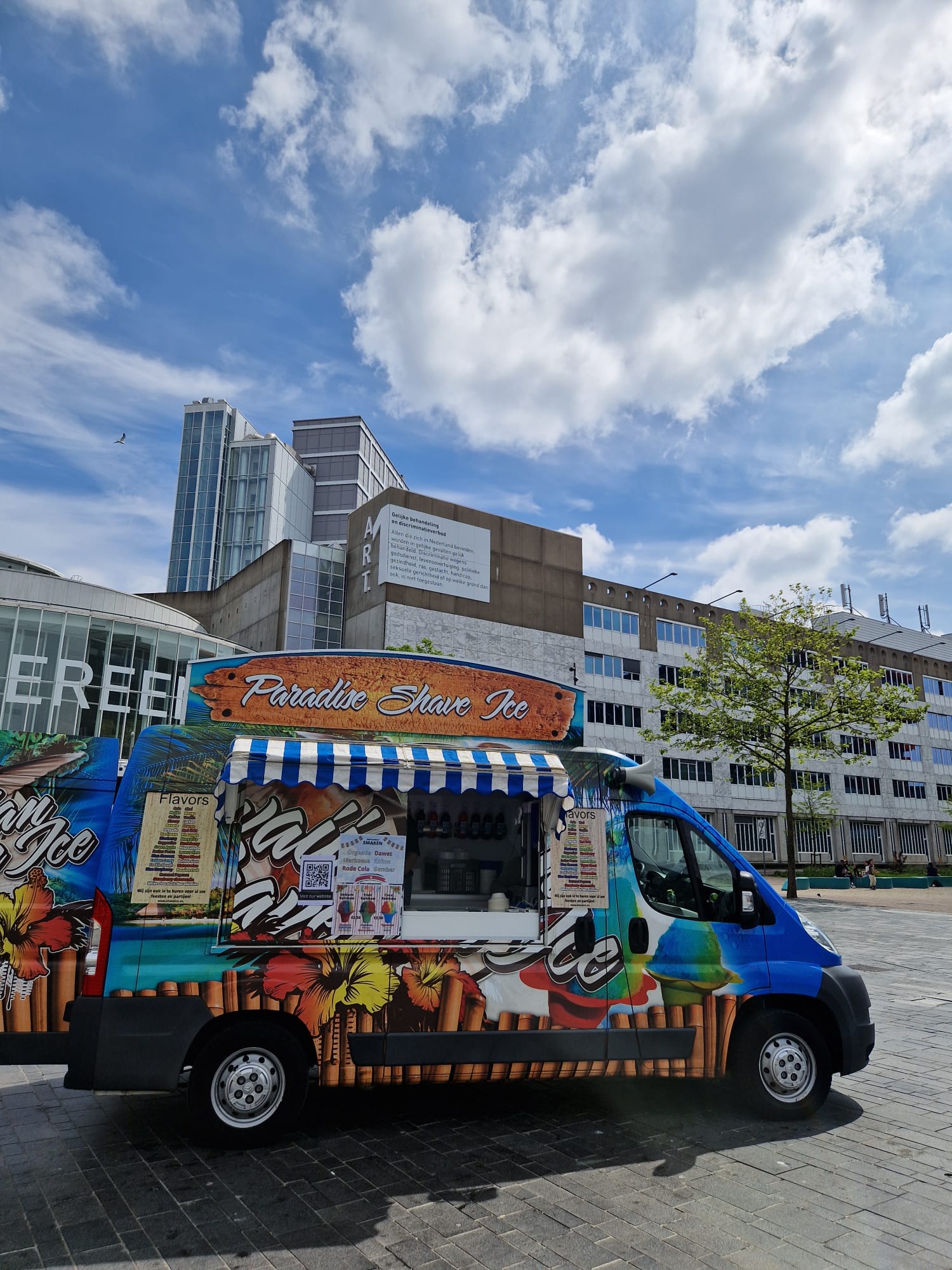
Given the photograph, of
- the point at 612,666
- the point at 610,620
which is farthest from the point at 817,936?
the point at 610,620

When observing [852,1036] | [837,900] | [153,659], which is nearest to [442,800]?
[852,1036]

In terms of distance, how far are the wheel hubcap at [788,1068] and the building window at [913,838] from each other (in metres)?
67.1

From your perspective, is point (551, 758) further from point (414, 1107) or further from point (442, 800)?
point (414, 1107)

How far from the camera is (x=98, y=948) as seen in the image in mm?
4988

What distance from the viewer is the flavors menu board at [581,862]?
226 inches

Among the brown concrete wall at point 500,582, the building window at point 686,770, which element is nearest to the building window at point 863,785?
the building window at point 686,770

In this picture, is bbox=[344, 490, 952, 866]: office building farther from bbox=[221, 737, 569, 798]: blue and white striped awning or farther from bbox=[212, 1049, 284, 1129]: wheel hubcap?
bbox=[212, 1049, 284, 1129]: wheel hubcap

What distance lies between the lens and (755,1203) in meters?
4.30

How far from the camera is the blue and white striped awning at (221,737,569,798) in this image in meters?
5.22

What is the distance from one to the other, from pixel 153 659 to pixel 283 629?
19995 mm

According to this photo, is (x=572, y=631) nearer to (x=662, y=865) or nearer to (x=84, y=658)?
(x=84, y=658)

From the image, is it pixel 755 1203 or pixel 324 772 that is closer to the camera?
pixel 755 1203

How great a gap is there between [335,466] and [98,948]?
100m

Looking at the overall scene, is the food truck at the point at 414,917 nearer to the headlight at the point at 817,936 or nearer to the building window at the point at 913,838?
the headlight at the point at 817,936
